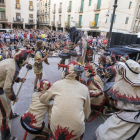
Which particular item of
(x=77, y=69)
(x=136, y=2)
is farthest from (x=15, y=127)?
(x=136, y=2)

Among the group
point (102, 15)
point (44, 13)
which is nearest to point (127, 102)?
point (102, 15)

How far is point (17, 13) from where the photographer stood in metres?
29.3

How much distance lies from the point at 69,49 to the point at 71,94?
215cm

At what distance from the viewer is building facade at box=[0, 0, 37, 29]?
2772 cm

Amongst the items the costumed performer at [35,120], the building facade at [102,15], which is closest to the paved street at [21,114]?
the costumed performer at [35,120]

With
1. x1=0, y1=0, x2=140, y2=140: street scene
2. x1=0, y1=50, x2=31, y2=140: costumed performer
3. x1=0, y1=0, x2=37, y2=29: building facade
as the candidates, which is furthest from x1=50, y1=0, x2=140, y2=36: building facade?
x1=0, y1=50, x2=31, y2=140: costumed performer

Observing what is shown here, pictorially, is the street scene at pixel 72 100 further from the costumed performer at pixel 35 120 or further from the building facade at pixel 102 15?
the building facade at pixel 102 15

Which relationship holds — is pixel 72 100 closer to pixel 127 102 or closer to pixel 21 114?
pixel 127 102

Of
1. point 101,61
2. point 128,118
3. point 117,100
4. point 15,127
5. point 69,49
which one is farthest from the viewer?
point 101,61

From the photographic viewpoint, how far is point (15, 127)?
2.74 metres

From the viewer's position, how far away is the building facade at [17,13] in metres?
27.7

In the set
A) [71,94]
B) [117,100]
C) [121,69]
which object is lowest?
[117,100]

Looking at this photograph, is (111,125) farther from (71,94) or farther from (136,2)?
(136,2)

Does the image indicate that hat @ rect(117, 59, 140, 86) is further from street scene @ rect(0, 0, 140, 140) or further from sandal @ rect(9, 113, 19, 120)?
sandal @ rect(9, 113, 19, 120)
